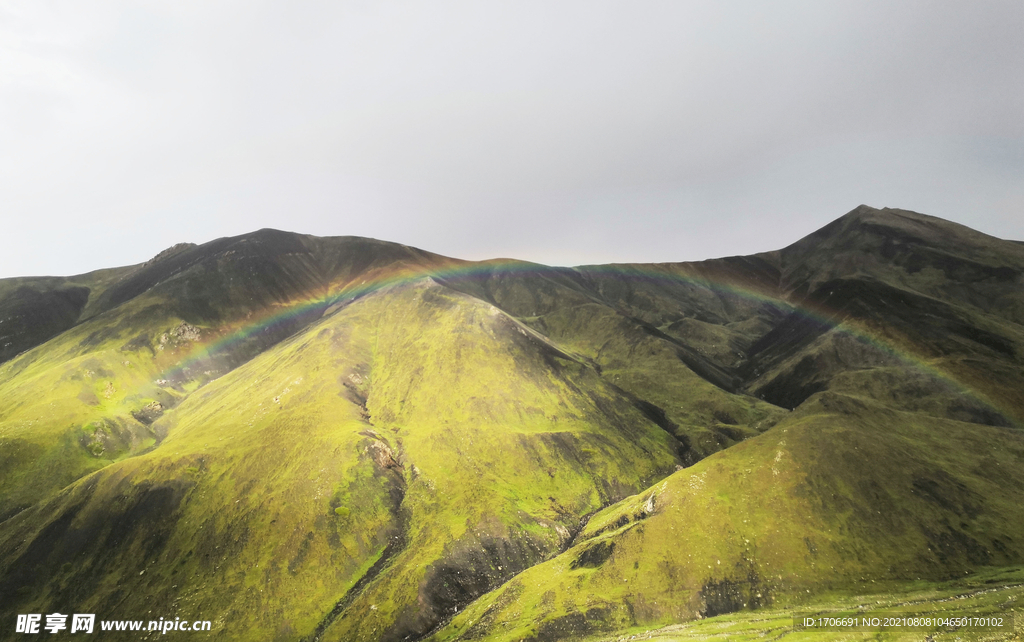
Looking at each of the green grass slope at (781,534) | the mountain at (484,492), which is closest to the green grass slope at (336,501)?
the mountain at (484,492)

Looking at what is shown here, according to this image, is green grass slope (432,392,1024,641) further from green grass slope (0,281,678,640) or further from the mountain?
green grass slope (0,281,678,640)

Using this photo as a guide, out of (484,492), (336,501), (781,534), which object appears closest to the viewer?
(781,534)

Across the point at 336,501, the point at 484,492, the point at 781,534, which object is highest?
the point at 781,534

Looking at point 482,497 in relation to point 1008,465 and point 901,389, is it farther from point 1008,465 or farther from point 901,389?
point 901,389

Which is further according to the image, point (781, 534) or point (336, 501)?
point (336, 501)

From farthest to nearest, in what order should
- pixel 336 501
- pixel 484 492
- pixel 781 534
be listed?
1. pixel 484 492
2. pixel 336 501
3. pixel 781 534

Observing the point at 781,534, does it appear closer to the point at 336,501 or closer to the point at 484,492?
the point at 484,492

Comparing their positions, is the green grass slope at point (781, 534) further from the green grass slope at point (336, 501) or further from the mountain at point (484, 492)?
the green grass slope at point (336, 501)

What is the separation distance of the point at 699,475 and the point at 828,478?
24.1 m

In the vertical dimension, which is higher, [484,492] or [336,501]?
[336,501]

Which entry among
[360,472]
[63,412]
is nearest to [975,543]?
[360,472]

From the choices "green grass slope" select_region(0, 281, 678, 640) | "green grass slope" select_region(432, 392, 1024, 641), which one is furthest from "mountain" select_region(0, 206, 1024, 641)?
"green grass slope" select_region(0, 281, 678, 640)

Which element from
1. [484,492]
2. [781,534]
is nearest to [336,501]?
[484,492]

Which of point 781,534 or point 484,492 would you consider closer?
point 781,534
